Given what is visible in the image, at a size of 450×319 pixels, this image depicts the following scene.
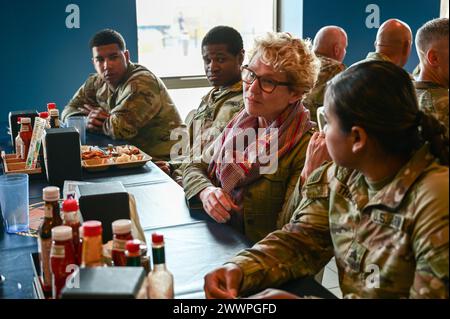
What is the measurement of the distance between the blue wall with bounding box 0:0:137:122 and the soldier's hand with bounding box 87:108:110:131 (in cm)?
139

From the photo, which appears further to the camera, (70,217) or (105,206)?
(105,206)

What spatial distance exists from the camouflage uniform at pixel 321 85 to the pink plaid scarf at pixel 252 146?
1674 millimetres

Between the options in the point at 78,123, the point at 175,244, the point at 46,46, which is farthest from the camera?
the point at 46,46

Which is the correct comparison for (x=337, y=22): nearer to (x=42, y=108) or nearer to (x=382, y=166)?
(x=42, y=108)

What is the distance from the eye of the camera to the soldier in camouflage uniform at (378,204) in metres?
1.11

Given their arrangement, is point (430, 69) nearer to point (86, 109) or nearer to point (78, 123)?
point (78, 123)

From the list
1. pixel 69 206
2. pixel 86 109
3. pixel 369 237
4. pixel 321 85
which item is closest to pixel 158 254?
pixel 69 206

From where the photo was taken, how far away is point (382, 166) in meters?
1.25

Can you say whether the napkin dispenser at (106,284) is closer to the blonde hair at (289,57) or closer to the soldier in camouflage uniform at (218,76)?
the blonde hair at (289,57)

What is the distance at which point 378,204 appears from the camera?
125cm

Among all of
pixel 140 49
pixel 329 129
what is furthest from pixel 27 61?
pixel 329 129

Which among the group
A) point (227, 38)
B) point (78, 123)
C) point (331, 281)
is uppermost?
point (227, 38)

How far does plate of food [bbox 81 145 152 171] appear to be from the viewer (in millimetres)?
2662

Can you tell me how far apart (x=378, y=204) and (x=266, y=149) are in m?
0.84
